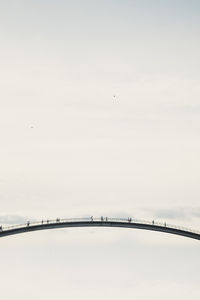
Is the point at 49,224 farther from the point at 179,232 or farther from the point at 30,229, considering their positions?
the point at 179,232

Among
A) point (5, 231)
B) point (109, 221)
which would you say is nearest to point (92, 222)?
point (109, 221)

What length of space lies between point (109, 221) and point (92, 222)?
3.72m

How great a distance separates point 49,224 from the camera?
8238 centimetres

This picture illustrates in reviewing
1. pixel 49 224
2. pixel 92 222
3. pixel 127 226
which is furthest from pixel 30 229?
pixel 127 226

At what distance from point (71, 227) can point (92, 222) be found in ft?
15.6

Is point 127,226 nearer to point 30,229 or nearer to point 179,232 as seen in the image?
point 179,232

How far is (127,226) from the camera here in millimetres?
84188

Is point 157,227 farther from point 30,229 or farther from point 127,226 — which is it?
point 30,229

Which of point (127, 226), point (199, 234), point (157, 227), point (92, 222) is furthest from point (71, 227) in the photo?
point (199, 234)

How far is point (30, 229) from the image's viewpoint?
3231 inches

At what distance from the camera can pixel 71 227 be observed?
277ft

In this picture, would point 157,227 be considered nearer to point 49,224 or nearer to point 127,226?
point 127,226

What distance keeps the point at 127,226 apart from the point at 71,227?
40.2 ft

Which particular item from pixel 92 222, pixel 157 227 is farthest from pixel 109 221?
pixel 157 227
